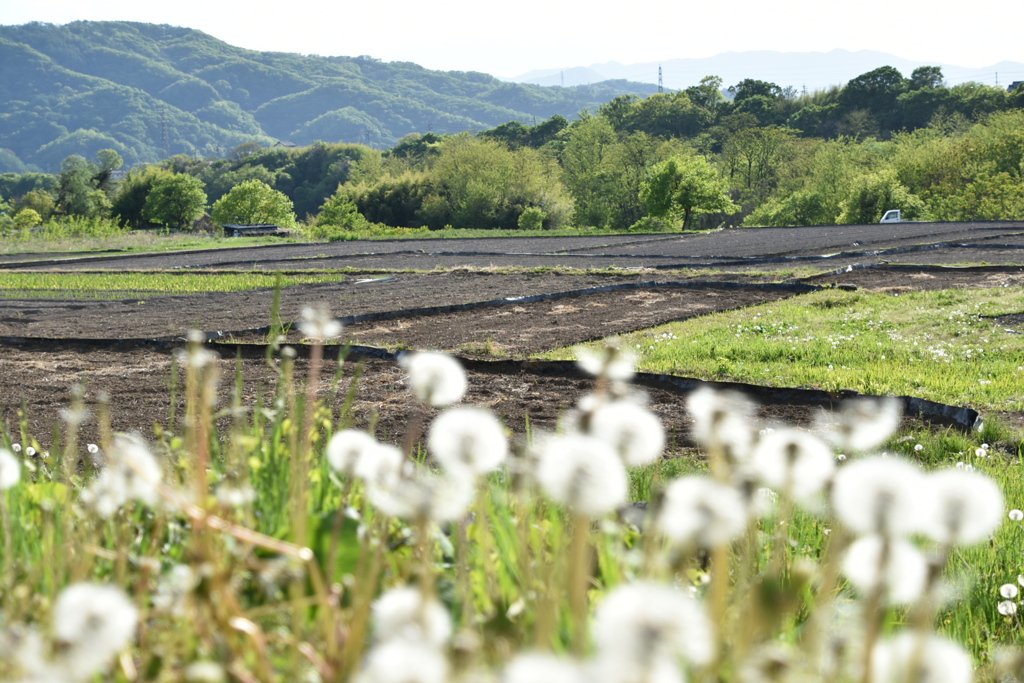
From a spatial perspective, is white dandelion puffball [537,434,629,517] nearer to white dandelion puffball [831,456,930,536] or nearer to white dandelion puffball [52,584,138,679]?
white dandelion puffball [831,456,930,536]

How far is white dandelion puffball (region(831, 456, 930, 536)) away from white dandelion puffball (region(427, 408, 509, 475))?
1.31 feet

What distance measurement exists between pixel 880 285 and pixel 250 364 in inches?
520

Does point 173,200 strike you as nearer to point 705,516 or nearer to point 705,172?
point 705,172

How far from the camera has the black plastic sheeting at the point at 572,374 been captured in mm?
6906

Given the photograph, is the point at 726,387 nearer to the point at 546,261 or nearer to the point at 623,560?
the point at 623,560

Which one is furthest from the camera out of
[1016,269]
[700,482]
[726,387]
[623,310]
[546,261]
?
[546,261]

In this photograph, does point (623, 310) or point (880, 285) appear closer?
point (623, 310)

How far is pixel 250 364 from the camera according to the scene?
10.8 meters

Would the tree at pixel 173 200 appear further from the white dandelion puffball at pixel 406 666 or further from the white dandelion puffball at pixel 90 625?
the white dandelion puffball at pixel 406 666

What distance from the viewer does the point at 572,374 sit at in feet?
30.3

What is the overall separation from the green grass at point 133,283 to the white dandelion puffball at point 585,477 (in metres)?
21.2

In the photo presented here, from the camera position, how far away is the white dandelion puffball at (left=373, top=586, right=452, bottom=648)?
0.77 m

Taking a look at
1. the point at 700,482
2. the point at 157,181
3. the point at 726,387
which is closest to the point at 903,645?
the point at 700,482

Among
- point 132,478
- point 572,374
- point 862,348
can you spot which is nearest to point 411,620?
point 132,478
